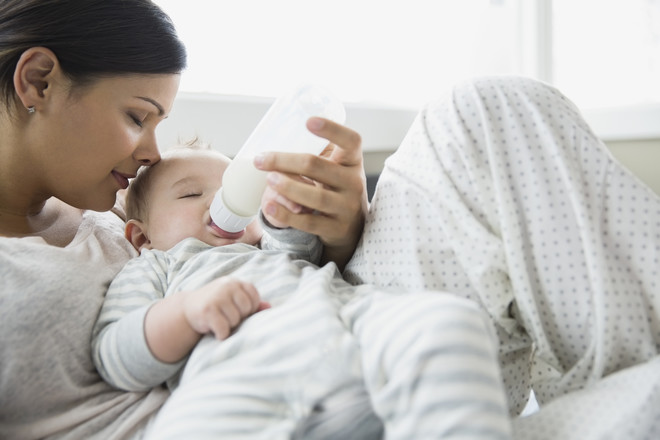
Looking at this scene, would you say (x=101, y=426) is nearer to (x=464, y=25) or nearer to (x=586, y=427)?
(x=586, y=427)

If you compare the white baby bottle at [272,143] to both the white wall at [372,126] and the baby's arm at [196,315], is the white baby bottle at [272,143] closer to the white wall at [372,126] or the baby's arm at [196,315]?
the baby's arm at [196,315]

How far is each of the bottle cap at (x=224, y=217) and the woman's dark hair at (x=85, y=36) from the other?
265mm

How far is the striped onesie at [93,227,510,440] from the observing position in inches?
20.1

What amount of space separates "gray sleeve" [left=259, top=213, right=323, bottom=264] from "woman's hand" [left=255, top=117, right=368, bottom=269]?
2 cm

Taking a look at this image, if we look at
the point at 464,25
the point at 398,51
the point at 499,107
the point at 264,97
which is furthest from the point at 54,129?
the point at 464,25

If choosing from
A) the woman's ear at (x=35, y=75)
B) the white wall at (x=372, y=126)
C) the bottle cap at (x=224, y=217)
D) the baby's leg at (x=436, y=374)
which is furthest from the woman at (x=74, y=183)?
the white wall at (x=372, y=126)

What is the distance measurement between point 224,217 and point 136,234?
0.26 metres

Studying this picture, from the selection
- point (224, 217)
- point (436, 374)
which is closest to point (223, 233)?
point (224, 217)

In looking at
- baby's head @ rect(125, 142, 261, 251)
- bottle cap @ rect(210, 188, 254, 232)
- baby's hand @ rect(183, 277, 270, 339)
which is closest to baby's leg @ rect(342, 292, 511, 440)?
baby's hand @ rect(183, 277, 270, 339)

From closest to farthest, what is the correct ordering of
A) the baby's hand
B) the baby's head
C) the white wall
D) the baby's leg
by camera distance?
1. the baby's leg
2. the baby's hand
3. the baby's head
4. the white wall

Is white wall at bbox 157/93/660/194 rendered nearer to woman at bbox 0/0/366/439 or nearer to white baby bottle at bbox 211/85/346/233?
woman at bbox 0/0/366/439

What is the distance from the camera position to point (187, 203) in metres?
1.02

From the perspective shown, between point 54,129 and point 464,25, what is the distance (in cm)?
201

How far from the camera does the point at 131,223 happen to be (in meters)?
1.09
